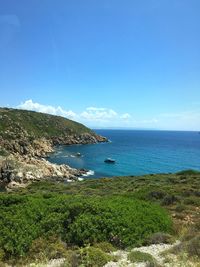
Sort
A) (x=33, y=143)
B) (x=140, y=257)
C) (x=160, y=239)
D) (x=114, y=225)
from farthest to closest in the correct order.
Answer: (x=33, y=143), (x=114, y=225), (x=160, y=239), (x=140, y=257)

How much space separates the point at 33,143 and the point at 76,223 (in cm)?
10820

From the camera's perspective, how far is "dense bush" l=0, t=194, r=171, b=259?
1199 centimetres

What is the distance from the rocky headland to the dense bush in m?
43.2

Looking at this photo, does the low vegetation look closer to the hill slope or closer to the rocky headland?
the rocky headland

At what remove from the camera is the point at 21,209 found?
14117 mm

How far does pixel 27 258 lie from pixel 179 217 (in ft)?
30.9

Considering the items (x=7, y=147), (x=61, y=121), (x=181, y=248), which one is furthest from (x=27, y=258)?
(x=61, y=121)

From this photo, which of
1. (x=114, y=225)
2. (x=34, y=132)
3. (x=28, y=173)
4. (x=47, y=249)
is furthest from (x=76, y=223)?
(x=34, y=132)

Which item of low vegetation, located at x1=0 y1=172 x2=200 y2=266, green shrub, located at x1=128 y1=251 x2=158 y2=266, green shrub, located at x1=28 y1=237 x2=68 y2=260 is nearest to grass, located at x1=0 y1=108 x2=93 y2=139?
low vegetation, located at x1=0 y1=172 x2=200 y2=266

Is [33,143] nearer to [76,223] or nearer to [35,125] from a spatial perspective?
[35,125]

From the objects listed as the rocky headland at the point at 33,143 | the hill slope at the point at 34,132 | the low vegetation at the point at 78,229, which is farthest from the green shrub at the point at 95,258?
the hill slope at the point at 34,132

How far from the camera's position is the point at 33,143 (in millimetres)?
118062

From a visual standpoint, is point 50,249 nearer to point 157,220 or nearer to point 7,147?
point 157,220

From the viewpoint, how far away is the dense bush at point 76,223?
11988 millimetres
